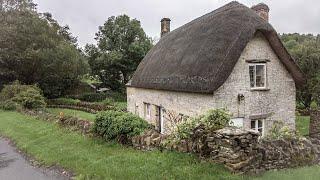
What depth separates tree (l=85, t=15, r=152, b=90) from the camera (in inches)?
2176

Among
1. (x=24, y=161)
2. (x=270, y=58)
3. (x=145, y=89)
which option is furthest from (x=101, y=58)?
(x=24, y=161)

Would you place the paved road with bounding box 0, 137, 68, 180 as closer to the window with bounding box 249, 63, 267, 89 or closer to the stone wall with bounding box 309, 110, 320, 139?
the window with bounding box 249, 63, 267, 89

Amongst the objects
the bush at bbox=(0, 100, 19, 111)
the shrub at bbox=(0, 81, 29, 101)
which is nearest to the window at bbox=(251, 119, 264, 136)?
→ the bush at bbox=(0, 100, 19, 111)

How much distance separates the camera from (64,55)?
43.4 metres

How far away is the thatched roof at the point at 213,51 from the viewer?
1789 cm

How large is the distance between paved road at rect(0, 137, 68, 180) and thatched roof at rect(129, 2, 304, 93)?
28.5 ft

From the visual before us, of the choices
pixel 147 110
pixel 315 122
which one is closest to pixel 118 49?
pixel 147 110

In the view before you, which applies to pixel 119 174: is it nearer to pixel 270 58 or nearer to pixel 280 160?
pixel 280 160

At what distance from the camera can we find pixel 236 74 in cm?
1847

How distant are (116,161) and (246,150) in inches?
164

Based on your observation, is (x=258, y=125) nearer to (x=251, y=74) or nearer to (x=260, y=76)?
(x=260, y=76)

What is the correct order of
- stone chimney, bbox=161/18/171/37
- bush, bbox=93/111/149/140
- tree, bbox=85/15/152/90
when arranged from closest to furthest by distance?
1. bush, bbox=93/111/149/140
2. stone chimney, bbox=161/18/171/37
3. tree, bbox=85/15/152/90

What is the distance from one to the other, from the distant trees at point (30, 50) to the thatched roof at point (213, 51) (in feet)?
71.3

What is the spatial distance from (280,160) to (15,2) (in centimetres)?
4320
